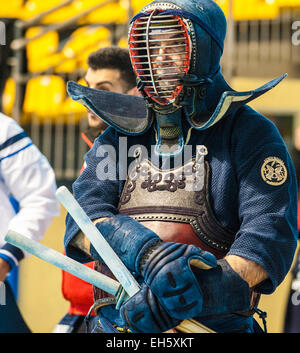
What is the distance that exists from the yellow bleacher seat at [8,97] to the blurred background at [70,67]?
18 mm

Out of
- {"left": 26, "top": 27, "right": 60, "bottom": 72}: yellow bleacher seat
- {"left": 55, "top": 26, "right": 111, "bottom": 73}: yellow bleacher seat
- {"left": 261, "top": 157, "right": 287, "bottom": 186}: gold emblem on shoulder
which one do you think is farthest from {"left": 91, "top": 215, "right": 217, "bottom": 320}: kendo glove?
{"left": 26, "top": 27, "right": 60, "bottom": 72}: yellow bleacher seat

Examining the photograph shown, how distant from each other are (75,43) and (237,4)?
6.98ft

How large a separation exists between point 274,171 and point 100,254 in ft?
1.84

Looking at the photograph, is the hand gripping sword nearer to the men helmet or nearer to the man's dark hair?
the men helmet

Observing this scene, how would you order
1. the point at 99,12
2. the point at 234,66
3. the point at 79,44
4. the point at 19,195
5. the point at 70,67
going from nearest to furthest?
the point at 19,195 → the point at 234,66 → the point at 70,67 → the point at 79,44 → the point at 99,12

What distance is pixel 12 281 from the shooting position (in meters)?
3.41

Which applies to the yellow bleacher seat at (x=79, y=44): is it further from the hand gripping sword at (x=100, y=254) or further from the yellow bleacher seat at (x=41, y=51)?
the hand gripping sword at (x=100, y=254)

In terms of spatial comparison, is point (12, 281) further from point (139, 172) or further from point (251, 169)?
point (251, 169)

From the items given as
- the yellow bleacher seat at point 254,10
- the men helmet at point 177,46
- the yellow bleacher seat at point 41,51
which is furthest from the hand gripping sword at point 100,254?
the yellow bleacher seat at point 254,10

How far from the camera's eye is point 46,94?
859 centimetres

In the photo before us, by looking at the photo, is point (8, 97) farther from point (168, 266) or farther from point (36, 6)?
point (168, 266)

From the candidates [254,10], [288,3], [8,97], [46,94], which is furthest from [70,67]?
[288,3]

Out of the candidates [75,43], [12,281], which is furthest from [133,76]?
[75,43]

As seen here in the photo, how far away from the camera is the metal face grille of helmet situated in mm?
2057
